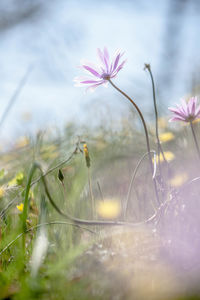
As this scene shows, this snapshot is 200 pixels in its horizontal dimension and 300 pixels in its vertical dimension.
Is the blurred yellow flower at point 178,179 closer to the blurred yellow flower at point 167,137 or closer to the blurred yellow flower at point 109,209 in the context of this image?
the blurred yellow flower at point 109,209

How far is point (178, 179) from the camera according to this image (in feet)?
2.61

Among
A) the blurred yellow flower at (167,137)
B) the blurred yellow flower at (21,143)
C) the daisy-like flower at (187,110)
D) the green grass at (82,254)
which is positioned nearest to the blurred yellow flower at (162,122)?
the blurred yellow flower at (167,137)

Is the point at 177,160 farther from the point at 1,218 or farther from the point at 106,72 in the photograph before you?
the point at 1,218

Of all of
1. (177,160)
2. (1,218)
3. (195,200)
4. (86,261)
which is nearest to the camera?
(86,261)

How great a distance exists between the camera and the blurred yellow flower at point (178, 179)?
2.53ft

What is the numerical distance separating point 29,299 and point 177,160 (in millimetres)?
688

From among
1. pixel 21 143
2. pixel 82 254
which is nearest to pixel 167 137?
pixel 82 254

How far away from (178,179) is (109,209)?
20cm

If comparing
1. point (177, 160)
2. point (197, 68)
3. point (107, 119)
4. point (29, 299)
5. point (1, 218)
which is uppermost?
point (197, 68)

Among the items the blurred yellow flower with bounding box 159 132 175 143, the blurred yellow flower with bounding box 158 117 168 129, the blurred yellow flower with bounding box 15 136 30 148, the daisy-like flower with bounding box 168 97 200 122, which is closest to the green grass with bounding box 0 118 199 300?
the daisy-like flower with bounding box 168 97 200 122

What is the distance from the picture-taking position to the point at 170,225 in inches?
22.5

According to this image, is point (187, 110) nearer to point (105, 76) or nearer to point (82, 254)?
point (105, 76)

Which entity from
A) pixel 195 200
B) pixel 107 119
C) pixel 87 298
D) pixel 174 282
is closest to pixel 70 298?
pixel 87 298

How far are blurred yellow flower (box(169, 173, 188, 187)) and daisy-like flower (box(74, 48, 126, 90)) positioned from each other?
0.99 ft
